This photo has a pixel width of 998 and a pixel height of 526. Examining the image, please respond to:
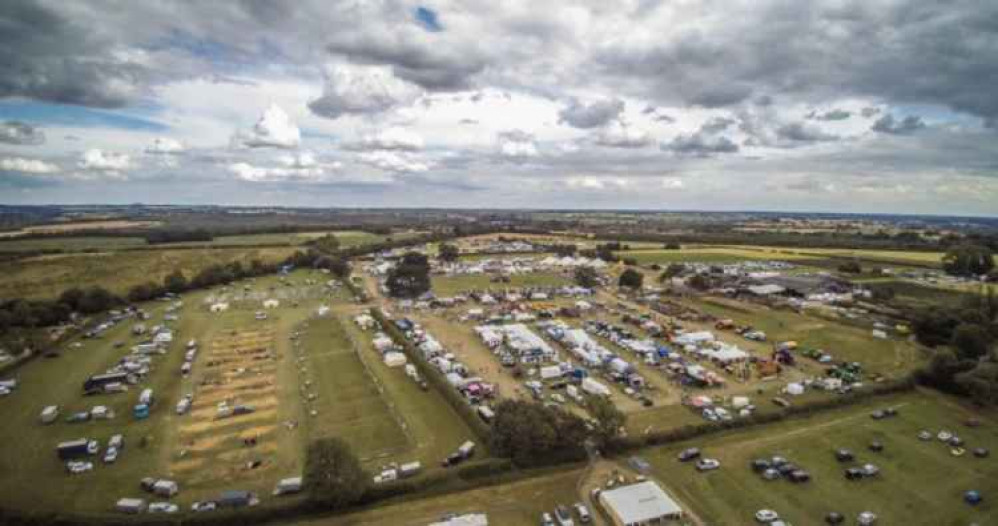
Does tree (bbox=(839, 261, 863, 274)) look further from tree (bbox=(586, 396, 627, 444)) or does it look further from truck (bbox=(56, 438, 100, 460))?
truck (bbox=(56, 438, 100, 460))

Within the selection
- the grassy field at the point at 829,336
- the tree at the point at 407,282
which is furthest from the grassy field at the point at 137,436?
the grassy field at the point at 829,336

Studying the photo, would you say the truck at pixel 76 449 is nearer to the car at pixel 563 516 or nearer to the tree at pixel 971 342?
the car at pixel 563 516

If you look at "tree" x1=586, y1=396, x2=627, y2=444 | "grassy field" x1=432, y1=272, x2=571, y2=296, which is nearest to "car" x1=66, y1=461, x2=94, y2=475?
"tree" x1=586, y1=396, x2=627, y2=444

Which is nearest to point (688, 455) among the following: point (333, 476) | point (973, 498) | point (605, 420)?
point (605, 420)

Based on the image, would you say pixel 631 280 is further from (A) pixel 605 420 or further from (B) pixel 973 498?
(B) pixel 973 498

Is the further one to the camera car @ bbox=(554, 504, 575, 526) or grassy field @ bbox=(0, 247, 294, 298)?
grassy field @ bbox=(0, 247, 294, 298)

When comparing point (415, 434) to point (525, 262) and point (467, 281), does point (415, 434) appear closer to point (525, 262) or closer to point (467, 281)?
point (467, 281)

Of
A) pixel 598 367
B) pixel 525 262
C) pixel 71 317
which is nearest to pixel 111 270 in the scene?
pixel 71 317
